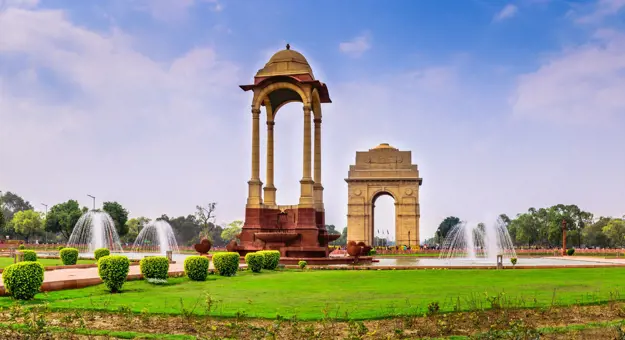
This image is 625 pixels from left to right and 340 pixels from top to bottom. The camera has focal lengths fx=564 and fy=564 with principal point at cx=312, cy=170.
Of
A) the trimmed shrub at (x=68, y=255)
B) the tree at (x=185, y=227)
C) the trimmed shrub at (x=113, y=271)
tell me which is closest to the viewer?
the trimmed shrub at (x=113, y=271)

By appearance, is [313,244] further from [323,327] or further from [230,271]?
[323,327]

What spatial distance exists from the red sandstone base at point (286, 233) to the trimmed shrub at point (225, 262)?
7.63 m

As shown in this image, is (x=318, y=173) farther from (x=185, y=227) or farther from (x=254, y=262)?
(x=185, y=227)

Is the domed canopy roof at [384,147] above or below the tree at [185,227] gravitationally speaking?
above

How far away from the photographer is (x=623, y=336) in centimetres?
621

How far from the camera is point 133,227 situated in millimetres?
90688

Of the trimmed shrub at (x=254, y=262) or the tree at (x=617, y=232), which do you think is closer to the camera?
the trimmed shrub at (x=254, y=262)

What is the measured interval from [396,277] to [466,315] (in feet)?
22.2

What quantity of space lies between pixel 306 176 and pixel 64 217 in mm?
43373

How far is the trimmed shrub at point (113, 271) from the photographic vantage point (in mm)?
11930

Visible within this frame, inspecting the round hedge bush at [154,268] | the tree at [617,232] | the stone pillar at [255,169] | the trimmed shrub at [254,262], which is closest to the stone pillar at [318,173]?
the stone pillar at [255,169]

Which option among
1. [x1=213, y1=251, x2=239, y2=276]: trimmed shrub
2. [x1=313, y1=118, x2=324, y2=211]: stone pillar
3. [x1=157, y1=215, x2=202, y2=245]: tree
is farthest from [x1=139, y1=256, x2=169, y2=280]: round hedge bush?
[x1=157, y1=215, x2=202, y2=245]: tree

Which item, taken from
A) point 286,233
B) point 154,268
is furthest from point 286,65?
point 154,268

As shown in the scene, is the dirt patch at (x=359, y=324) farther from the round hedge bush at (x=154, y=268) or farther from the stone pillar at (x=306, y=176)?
the stone pillar at (x=306, y=176)
